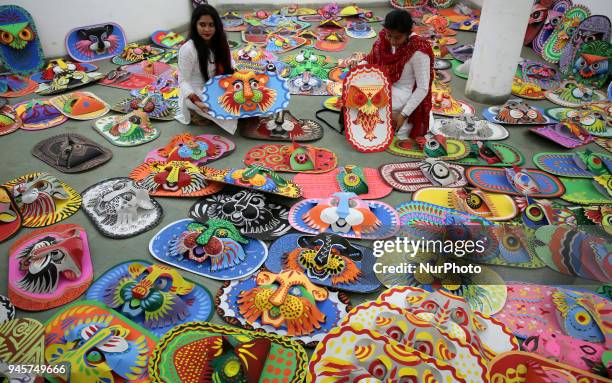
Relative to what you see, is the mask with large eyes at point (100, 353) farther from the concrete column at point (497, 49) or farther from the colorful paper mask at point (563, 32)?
the colorful paper mask at point (563, 32)

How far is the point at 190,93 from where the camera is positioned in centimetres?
387

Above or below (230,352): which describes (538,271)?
below

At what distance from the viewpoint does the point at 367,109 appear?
373 centimetres

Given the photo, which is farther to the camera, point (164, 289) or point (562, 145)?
point (562, 145)

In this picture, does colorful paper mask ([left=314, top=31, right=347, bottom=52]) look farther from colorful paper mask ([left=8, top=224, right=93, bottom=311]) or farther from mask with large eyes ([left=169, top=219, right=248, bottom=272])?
colorful paper mask ([left=8, top=224, right=93, bottom=311])

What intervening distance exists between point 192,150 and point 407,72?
1.88 m

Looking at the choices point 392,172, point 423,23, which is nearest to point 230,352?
point 392,172

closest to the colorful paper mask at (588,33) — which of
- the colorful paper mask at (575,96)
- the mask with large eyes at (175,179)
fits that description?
the colorful paper mask at (575,96)

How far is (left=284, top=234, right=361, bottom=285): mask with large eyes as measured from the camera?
98.5 inches

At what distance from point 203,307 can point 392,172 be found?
1.79m

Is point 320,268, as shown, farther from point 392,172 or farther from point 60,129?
point 60,129

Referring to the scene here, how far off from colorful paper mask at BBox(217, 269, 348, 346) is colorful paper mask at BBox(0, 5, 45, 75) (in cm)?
412

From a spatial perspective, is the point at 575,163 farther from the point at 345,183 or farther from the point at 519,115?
the point at 345,183

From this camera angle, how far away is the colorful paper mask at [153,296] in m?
2.23
